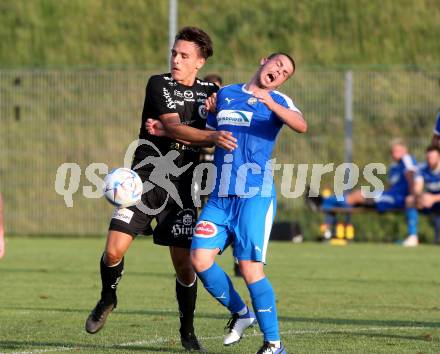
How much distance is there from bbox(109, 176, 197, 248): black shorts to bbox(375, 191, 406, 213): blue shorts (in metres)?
14.9

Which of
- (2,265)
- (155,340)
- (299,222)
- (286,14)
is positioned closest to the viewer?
(155,340)

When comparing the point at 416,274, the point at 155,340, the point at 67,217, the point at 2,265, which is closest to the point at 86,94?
the point at 67,217

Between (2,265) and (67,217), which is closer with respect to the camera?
(2,265)

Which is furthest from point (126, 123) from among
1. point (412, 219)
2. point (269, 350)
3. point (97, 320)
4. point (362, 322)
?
point (269, 350)

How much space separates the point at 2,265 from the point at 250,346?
8546mm

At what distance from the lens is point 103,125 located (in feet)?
85.5

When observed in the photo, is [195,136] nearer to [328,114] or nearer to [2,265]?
[2,265]

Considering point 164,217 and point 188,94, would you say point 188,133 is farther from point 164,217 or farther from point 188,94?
point 164,217

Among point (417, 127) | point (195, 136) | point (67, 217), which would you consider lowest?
point (67, 217)

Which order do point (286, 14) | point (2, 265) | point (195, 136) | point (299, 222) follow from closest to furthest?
point (195, 136) → point (2, 265) → point (299, 222) → point (286, 14)

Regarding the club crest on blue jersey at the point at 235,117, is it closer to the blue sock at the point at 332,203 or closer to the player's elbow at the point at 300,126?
the player's elbow at the point at 300,126

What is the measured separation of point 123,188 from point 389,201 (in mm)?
15486

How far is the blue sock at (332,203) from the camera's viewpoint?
23.7 meters

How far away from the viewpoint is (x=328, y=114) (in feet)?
83.1
